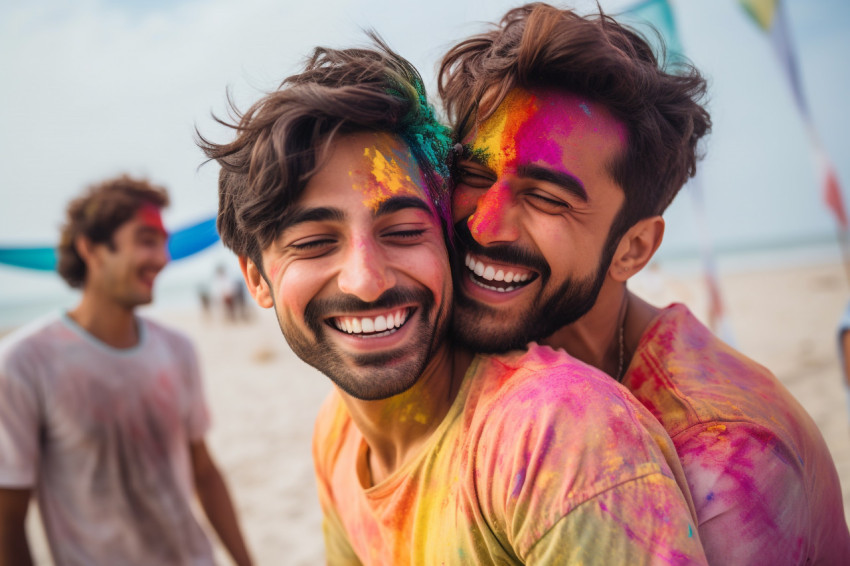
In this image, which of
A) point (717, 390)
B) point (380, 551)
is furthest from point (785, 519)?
point (380, 551)

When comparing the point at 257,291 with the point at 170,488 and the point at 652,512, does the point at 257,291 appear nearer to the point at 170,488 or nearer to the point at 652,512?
the point at 652,512

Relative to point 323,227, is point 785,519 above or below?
below

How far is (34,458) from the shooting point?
314 cm

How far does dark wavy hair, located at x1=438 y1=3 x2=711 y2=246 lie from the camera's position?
165 cm

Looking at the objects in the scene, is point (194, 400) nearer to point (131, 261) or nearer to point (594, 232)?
point (131, 261)

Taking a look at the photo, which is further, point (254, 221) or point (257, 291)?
point (257, 291)

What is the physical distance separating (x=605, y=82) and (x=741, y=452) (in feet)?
3.43

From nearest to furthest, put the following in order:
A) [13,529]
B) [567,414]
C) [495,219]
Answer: [567,414]
[495,219]
[13,529]

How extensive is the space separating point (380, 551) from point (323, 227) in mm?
991

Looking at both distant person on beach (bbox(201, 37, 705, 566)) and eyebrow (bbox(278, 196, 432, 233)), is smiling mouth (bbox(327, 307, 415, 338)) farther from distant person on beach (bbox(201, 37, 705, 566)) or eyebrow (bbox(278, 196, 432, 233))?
eyebrow (bbox(278, 196, 432, 233))

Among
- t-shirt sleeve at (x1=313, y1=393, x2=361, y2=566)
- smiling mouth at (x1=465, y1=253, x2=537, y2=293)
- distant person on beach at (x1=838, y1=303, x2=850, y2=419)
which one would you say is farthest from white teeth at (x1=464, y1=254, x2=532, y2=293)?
distant person on beach at (x1=838, y1=303, x2=850, y2=419)

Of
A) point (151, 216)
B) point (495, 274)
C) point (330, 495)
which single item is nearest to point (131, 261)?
point (151, 216)

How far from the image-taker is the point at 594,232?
1.77 meters

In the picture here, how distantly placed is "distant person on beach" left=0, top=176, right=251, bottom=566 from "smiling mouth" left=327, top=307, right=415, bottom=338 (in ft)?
8.18
